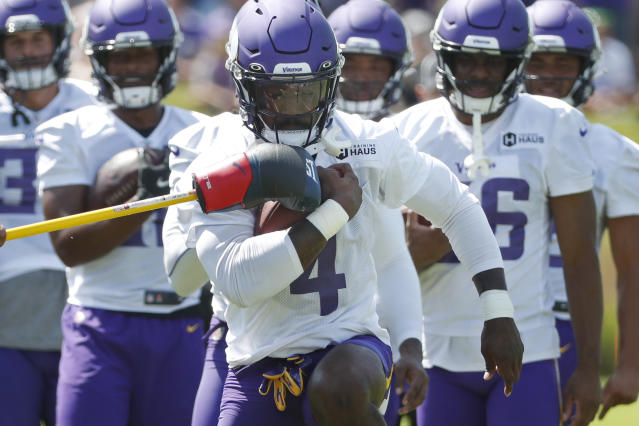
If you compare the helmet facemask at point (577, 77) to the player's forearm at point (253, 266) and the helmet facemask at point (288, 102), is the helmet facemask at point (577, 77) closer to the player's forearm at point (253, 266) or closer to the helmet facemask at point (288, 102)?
the helmet facemask at point (288, 102)

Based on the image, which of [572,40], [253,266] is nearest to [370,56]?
[572,40]

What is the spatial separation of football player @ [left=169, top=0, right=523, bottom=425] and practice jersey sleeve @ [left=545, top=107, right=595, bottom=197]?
2.39 feet

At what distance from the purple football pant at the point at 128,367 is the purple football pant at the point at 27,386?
296 millimetres

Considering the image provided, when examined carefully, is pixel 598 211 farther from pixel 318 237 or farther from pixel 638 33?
pixel 638 33

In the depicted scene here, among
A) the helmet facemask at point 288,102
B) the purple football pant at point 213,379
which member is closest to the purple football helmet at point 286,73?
the helmet facemask at point 288,102

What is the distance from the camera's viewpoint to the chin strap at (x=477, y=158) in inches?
169

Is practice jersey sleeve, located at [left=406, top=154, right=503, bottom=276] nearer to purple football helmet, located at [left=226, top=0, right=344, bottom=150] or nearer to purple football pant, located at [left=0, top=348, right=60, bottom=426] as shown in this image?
purple football helmet, located at [left=226, top=0, right=344, bottom=150]

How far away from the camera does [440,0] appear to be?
49.2 feet

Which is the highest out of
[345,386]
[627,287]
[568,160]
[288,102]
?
[288,102]

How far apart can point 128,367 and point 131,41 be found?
1.36 meters

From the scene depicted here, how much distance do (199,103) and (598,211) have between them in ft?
35.4

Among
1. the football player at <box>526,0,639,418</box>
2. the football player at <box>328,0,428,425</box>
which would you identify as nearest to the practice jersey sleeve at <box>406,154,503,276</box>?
the football player at <box>526,0,639,418</box>

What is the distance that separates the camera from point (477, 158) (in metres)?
4.30

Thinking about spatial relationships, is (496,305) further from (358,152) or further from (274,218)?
(274,218)
